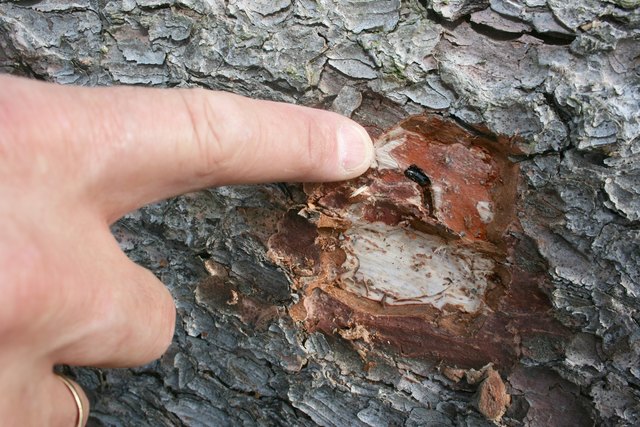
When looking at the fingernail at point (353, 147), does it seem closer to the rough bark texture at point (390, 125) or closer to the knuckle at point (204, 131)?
the rough bark texture at point (390, 125)

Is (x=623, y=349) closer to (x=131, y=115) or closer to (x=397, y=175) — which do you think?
(x=397, y=175)

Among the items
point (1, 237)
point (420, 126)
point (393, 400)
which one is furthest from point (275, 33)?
point (393, 400)

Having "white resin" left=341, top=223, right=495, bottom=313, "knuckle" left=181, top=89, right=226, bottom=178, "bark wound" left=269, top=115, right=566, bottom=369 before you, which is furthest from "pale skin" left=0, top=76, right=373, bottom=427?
"white resin" left=341, top=223, right=495, bottom=313

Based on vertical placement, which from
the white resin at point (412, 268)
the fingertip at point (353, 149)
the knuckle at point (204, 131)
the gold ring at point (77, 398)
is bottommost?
the gold ring at point (77, 398)

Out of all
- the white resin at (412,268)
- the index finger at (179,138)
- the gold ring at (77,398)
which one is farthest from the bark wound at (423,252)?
the gold ring at (77,398)

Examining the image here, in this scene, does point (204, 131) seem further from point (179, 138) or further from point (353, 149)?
point (353, 149)

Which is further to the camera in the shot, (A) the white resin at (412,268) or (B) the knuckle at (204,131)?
(A) the white resin at (412,268)

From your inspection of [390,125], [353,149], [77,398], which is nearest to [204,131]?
[353,149]
